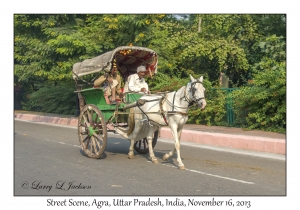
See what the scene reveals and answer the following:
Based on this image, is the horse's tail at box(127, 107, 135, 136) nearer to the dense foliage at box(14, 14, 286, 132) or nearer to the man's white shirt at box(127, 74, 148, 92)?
the man's white shirt at box(127, 74, 148, 92)

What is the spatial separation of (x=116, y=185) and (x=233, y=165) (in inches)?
129

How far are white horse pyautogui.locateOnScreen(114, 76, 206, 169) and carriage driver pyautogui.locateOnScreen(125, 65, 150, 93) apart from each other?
476 millimetres

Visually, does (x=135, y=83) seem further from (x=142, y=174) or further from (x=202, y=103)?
(x=142, y=174)

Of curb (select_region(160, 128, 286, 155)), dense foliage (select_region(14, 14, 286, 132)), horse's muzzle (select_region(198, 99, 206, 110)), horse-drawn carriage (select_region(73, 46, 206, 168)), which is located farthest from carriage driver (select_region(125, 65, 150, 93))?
dense foliage (select_region(14, 14, 286, 132))

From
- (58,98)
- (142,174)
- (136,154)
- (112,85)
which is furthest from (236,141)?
(58,98)

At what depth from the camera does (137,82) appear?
11125 mm

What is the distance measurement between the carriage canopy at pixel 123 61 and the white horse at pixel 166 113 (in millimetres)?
1209

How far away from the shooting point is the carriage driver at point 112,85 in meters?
11.1

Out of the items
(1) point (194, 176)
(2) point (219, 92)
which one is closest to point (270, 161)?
(1) point (194, 176)

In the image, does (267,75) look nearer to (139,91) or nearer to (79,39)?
(139,91)

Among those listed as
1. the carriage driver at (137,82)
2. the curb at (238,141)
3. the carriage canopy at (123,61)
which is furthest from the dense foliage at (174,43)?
the carriage driver at (137,82)

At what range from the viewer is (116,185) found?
7.97m

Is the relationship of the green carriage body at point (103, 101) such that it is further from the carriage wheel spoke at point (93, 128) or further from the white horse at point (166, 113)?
the white horse at point (166, 113)

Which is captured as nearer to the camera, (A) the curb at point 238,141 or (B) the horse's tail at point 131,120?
(B) the horse's tail at point 131,120
